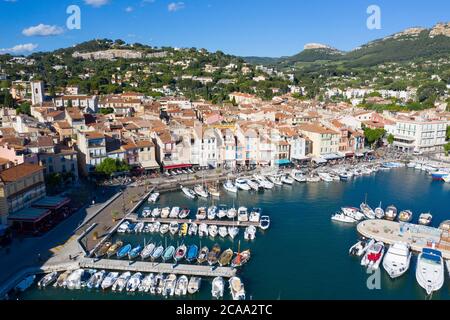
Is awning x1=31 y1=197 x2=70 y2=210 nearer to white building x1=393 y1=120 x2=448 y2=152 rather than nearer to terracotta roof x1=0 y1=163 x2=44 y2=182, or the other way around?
terracotta roof x1=0 y1=163 x2=44 y2=182

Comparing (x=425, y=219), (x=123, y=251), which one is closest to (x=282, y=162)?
(x=425, y=219)

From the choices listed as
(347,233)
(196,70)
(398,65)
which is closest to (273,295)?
(347,233)

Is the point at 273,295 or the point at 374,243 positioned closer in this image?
the point at 273,295

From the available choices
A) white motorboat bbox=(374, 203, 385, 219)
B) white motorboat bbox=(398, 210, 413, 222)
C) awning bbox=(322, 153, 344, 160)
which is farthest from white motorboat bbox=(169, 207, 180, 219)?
awning bbox=(322, 153, 344, 160)

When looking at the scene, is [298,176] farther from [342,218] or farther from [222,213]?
[222,213]

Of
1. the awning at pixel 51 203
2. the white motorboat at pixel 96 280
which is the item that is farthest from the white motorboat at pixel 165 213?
the white motorboat at pixel 96 280

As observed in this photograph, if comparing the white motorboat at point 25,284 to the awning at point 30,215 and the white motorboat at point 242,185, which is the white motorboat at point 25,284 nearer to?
the awning at point 30,215

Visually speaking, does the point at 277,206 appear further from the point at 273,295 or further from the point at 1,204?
the point at 1,204
